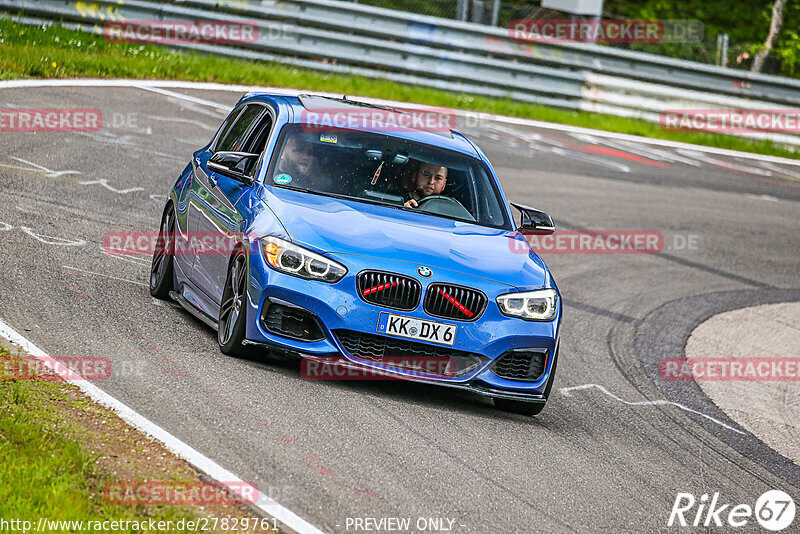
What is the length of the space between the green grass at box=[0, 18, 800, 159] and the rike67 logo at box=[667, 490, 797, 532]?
13206 mm

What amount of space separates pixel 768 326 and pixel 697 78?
41.5ft

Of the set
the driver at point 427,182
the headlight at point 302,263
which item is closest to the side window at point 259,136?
the driver at point 427,182

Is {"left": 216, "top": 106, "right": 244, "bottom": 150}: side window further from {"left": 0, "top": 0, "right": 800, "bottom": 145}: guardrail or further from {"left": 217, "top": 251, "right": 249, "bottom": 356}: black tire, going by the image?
{"left": 0, "top": 0, "right": 800, "bottom": 145}: guardrail

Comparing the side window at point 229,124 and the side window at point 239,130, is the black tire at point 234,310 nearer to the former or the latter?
the side window at point 239,130

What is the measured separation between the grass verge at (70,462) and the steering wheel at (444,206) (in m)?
3.09

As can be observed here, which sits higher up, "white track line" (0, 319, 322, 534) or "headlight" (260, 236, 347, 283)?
"headlight" (260, 236, 347, 283)

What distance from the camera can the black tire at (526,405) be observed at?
780 centimetres

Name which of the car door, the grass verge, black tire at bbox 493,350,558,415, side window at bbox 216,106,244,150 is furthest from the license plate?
side window at bbox 216,106,244,150

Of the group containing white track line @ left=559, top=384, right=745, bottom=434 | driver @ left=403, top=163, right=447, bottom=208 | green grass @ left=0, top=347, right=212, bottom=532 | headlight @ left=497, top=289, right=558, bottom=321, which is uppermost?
driver @ left=403, top=163, right=447, bottom=208

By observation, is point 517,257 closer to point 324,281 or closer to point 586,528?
point 324,281

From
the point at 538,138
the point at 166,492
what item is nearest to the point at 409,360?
the point at 166,492

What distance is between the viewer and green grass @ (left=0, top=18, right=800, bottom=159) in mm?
18328

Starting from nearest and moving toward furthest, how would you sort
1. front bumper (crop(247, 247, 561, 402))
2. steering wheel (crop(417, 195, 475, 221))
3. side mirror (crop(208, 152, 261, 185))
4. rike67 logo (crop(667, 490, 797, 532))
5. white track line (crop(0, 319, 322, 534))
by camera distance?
1. white track line (crop(0, 319, 322, 534))
2. rike67 logo (crop(667, 490, 797, 532))
3. front bumper (crop(247, 247, 561, 402))
4. side mirror (crop(208, 152, 261, 185))
5. steering wheel (crop(417, 195, 475, 221))

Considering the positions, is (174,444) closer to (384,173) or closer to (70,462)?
(70,462)
